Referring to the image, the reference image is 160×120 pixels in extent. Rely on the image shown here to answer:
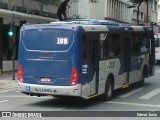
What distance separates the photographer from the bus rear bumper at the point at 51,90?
45.4ft

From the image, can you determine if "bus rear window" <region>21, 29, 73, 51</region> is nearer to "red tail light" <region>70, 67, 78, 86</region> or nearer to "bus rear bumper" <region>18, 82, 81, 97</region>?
"red tail light" <region>70, 67, 78, 86</region>

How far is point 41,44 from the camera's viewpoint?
1445 cm

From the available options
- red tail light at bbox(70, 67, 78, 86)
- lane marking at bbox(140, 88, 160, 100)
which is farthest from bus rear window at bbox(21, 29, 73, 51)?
lane marking at bbox(140, 88, 160, 100)

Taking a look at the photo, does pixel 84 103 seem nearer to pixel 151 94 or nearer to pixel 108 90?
pixel 108 90

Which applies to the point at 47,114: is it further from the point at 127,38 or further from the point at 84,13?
the point at 84,13

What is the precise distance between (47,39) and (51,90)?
1.68m

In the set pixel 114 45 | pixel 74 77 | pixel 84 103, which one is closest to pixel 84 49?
pixel 74 77

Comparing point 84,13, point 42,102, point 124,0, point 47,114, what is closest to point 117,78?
point 42,102

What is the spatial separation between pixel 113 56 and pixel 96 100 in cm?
187

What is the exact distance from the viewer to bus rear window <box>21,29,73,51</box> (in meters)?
14.1

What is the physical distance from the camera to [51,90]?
46.4ft

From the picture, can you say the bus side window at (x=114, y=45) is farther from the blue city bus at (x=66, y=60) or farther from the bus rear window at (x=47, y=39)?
the bus rear window at (x=47, y=39)

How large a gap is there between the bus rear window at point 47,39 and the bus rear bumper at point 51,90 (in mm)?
1246

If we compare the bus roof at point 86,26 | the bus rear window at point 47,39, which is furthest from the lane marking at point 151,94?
the bus rear window at point 47,39
